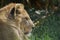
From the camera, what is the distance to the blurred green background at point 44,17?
6.34 meters

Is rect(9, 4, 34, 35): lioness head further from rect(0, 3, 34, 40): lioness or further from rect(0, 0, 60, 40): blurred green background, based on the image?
rect(0, 0, 60, 40): blurred green background

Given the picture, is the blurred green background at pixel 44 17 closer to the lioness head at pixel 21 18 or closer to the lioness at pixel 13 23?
the lioness head at pixel 21 18

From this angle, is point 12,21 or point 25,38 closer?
point 12,21

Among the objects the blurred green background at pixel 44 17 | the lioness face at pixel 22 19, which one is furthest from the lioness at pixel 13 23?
the blurred green background at pixel 44 17

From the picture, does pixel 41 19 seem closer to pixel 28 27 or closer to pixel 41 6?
pixel 41 6

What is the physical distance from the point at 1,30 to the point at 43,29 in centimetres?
423

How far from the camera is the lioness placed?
92.1 inches

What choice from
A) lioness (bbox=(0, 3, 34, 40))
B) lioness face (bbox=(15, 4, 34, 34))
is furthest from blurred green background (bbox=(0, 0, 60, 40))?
Answer: lioness (bbox=(0, 3, 34, 40))

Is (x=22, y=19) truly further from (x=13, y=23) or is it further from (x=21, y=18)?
(x=13, y=23)

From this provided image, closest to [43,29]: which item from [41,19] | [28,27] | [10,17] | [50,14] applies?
[41,19]

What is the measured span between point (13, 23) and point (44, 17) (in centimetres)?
459

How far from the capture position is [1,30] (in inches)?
91.5

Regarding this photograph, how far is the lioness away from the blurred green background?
129 inches

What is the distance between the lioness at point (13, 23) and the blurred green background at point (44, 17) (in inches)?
129
